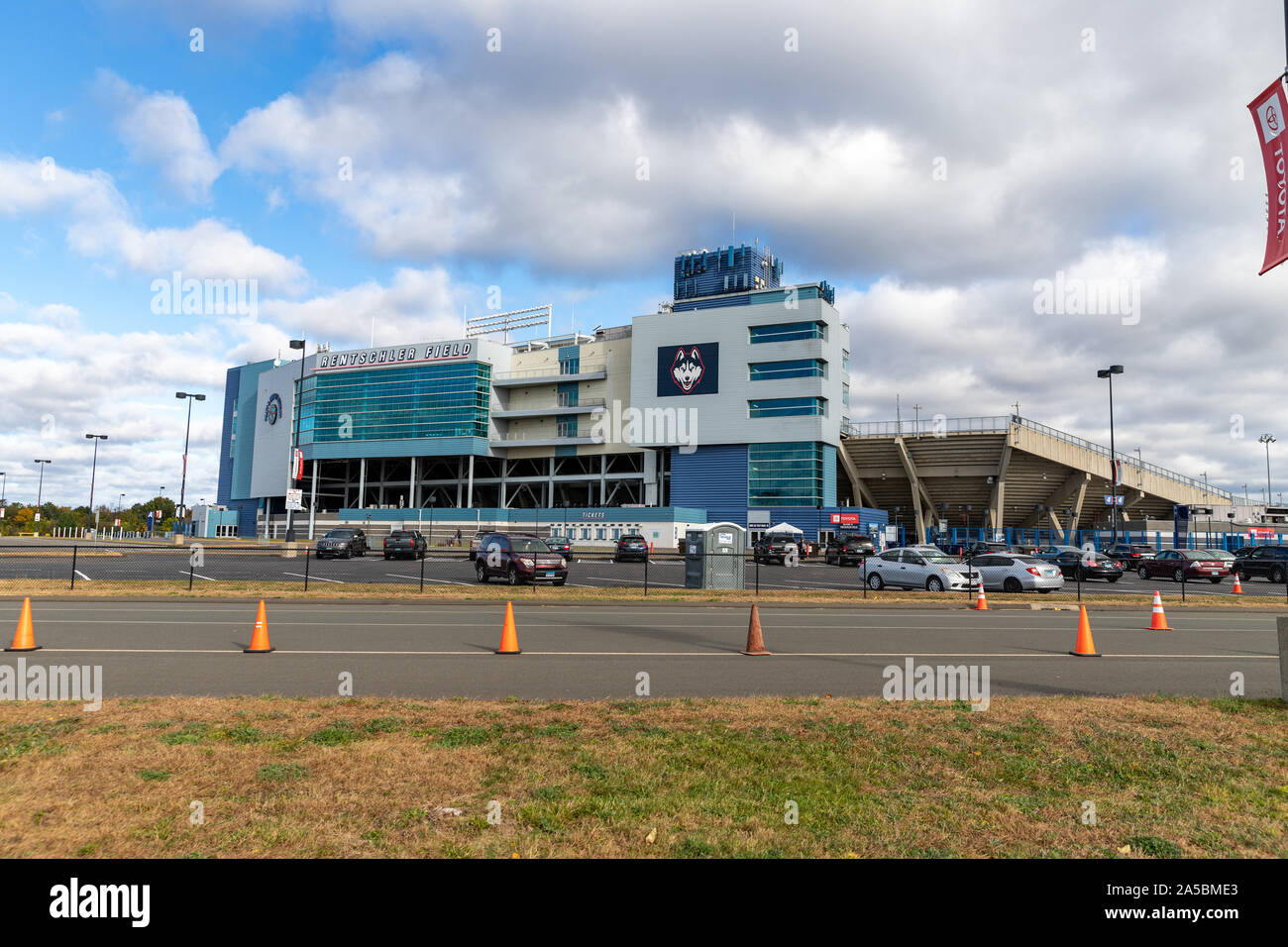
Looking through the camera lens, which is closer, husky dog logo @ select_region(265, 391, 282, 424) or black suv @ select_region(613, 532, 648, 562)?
black suv @ select_region(613, 532, 648, 562)

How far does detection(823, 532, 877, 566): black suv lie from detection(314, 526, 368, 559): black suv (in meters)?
28.6

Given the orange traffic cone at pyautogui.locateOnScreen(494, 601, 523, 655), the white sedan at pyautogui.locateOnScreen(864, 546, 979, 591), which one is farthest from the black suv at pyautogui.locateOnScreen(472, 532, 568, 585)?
the orange traffic cone at pyautogui.locateOnScreen(494, 601, 523, 655)

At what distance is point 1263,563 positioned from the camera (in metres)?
37.3

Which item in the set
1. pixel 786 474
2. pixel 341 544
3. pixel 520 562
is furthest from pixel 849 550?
pixel 341 544

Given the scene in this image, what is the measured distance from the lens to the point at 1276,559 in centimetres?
3709

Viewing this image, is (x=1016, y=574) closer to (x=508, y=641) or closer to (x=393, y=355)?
(x=508, y=641)

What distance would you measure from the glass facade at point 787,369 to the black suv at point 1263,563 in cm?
3664

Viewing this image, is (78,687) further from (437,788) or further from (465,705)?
(437,788)

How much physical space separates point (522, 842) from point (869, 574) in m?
27.1

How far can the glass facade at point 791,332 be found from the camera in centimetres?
7131

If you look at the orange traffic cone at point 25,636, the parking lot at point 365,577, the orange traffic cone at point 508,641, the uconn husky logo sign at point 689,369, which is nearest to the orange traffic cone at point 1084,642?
the orange traffic cone at point 508,641

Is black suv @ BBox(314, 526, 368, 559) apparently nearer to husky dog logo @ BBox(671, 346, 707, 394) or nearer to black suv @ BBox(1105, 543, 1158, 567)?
husky dog logo @ BBox(671, 346, 707, 394)

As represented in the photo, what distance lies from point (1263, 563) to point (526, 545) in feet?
108

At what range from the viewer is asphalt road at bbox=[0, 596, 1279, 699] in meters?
9.68
